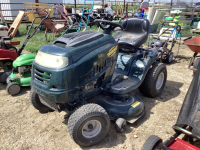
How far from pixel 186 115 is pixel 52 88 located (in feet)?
5.40

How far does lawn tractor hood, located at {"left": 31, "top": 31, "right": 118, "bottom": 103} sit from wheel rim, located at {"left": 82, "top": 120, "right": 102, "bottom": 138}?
40 centimetres

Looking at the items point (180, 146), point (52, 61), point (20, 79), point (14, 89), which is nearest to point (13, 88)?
point (14, 89)

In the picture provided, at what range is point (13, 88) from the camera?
12.4ft

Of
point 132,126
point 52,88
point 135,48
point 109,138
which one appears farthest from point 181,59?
point 52,88

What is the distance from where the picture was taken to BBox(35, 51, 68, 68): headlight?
2.15m

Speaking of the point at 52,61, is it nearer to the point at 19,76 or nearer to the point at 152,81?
the point at 152,81

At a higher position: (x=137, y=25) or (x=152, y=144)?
(x=137, y=25)

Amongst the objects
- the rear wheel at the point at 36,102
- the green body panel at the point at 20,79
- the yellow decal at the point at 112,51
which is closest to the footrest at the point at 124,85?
the yellow decal at the point at 112,51

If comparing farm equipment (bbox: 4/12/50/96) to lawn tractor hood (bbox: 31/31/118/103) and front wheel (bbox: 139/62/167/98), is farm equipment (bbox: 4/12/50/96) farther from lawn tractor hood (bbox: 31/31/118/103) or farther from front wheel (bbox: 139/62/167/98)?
front wheel (bbox: 139/62/167/98)

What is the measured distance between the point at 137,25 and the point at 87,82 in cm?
211

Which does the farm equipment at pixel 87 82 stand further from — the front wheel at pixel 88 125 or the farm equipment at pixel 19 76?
the farm equipment at pixel 19 76

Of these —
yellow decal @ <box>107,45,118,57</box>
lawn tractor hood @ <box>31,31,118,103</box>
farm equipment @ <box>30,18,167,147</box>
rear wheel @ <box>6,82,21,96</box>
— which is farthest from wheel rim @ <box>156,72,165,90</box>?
rear wheel @ <box>6,82,21,96</box>

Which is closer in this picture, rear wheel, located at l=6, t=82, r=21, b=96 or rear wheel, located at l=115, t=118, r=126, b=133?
rear wheel, located at l=115, t=118, r=126, b=133

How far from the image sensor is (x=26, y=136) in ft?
8.65
